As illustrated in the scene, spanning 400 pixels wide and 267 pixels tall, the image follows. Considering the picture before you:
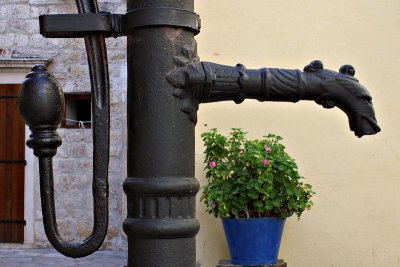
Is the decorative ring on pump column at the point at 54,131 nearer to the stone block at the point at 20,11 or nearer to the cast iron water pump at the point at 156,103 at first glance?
the cast iron water pump at the point at 156,103

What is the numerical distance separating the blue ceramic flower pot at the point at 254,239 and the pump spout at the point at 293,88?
301 cm

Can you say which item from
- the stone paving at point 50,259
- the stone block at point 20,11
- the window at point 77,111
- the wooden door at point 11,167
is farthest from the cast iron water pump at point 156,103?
the stone block at point 20,11

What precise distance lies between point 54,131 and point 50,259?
6.64 meters

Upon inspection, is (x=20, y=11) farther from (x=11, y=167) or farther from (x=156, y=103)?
(x=156, y=103)

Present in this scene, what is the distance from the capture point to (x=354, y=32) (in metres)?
4.52

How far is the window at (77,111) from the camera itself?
27.9ft

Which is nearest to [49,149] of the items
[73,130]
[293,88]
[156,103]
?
[156,103]

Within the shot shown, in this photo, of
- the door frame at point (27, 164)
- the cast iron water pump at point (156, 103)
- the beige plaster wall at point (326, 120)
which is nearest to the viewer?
the cast iron water pump at point (156, 103)

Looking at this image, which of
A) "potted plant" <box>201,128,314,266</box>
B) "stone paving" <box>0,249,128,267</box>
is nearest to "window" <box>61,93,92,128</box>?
"stone paving" <box>0,249,128,267</box>

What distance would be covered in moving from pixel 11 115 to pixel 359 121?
812cm

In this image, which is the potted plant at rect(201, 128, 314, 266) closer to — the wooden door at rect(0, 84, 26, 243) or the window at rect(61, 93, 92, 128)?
the window at rect(61, 93, 92, 128)

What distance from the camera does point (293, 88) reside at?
3.33 feet

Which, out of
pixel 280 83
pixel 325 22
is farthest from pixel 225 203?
pixel 280 83

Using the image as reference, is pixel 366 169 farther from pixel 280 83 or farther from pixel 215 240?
pixel 280 83
